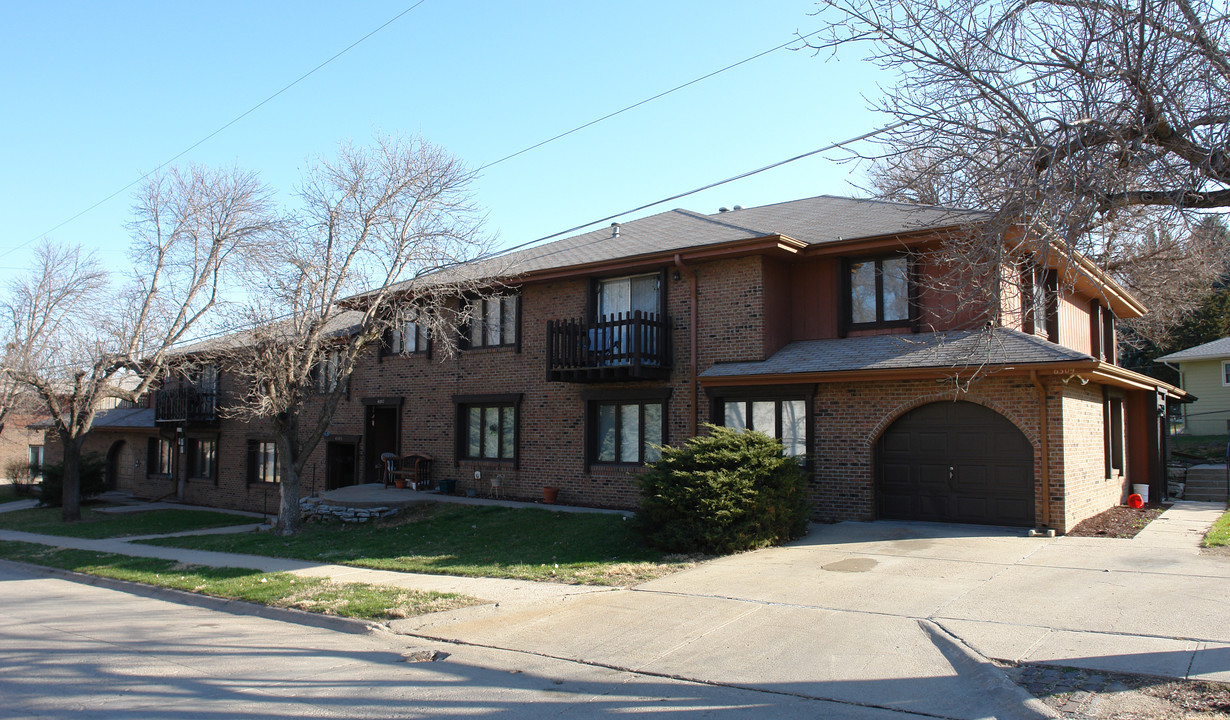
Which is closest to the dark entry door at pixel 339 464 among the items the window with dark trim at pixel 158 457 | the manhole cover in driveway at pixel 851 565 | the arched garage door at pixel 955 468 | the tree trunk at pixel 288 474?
the tree trunk at pixel 288 474

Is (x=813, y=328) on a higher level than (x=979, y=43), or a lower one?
lower

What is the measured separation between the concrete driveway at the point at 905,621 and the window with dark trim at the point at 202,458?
23.0 metres

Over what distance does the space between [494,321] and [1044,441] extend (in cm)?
1247

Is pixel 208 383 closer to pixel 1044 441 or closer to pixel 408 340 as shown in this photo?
pixel 408 340

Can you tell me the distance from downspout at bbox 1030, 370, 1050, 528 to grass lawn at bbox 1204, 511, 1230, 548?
2.04 meters

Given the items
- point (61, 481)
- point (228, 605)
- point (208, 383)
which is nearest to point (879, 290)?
point (228, 605)

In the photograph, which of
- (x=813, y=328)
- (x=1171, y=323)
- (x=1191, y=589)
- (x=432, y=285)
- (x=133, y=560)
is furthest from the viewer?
(x=1171, y=323)

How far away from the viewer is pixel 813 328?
54.2 ft

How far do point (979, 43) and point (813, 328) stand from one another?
9135mm

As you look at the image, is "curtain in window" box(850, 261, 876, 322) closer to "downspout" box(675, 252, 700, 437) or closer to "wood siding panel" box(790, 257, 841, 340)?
"wood siding panel" box(790, 257, 841, 340)

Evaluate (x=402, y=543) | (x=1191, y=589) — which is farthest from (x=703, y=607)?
(x=402, y=543)

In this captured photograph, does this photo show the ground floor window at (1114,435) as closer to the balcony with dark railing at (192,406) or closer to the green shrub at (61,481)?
the balcony with dark railing at (192,406)

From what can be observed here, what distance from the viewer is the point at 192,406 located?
92.7 feet

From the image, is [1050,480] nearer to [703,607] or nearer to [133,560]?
[703,607]
